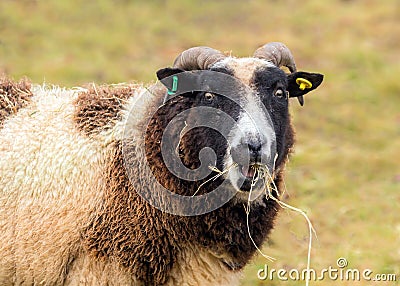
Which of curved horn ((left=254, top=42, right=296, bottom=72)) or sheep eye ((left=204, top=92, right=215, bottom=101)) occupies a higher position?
curved horn ((left=254, top=42, right=296, bottom=72))

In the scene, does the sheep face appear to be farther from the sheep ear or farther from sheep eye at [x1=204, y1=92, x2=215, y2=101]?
the sheep ear

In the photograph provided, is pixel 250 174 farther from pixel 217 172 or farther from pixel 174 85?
pixel 174 85

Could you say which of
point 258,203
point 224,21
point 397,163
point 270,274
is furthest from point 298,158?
point 224,21

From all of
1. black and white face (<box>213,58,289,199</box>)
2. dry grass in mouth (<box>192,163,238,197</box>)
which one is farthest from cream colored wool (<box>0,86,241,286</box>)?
black and white face (<box>213,58,289,199</box>)

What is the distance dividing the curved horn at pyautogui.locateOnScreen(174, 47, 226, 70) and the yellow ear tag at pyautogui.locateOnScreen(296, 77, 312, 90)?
0.80 meters

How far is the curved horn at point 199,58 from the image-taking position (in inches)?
234

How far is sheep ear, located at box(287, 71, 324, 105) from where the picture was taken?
6.20m

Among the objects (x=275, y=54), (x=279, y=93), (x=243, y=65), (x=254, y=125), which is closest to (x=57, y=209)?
(x=254, y=125)

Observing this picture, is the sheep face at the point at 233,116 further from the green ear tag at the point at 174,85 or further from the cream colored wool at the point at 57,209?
the cream colored wool at the point at 57,209

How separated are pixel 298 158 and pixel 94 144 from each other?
8.21m

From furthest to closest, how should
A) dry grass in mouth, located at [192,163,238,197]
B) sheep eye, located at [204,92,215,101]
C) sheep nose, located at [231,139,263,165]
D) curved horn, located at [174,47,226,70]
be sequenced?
1. curved horn, located at [174,47,226,70]
2. sheep eye, located at [204,92,215,101]
3. dry grass in mouth, located at [192,163,238,197]
4. sheep nose, located at [231,139,263,165]

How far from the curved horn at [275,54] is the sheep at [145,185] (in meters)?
0.02

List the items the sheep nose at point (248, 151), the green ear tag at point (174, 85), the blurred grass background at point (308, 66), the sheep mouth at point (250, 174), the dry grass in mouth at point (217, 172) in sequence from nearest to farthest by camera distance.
→ the sheep nose at point (248, 151), the sheep mouth at point (250, 174), the dry grass in mouth at point (217, 172), the green ear tag at point (174, 85), the blurred grass background at point (308, 66)

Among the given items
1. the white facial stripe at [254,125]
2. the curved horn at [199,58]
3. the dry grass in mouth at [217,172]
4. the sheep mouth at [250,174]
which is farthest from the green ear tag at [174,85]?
the sheep mouth at [250,174]
